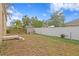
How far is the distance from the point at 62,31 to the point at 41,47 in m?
0.29

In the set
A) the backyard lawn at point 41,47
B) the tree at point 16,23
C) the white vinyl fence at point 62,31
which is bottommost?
the backyard lawn at point 41,47

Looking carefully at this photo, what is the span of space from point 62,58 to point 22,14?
2.14ft

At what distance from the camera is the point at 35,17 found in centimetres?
227

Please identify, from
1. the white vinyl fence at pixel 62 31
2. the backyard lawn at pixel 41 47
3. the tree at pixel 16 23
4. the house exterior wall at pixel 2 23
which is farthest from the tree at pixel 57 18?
the house exterior wall at pixel 2 23

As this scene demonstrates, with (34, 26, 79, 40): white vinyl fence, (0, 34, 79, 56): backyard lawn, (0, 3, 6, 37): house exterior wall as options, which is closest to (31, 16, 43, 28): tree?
(34, 26, 79, 40): white vinyl fence

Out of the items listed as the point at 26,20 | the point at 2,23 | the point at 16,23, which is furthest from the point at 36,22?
the point at 2,23

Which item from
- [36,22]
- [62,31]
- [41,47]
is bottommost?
[41,47]

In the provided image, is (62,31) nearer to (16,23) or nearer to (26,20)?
(26,20)

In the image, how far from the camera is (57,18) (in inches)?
90.7

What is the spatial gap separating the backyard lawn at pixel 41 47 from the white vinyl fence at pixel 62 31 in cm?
5

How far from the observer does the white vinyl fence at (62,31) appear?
7.41ft

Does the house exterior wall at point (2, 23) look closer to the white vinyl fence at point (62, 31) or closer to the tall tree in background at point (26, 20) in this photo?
the tall tree in background at point (26, 20)

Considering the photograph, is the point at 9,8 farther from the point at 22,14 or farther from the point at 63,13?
the point at 63,13

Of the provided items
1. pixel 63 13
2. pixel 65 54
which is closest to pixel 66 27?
pixel 63 13
